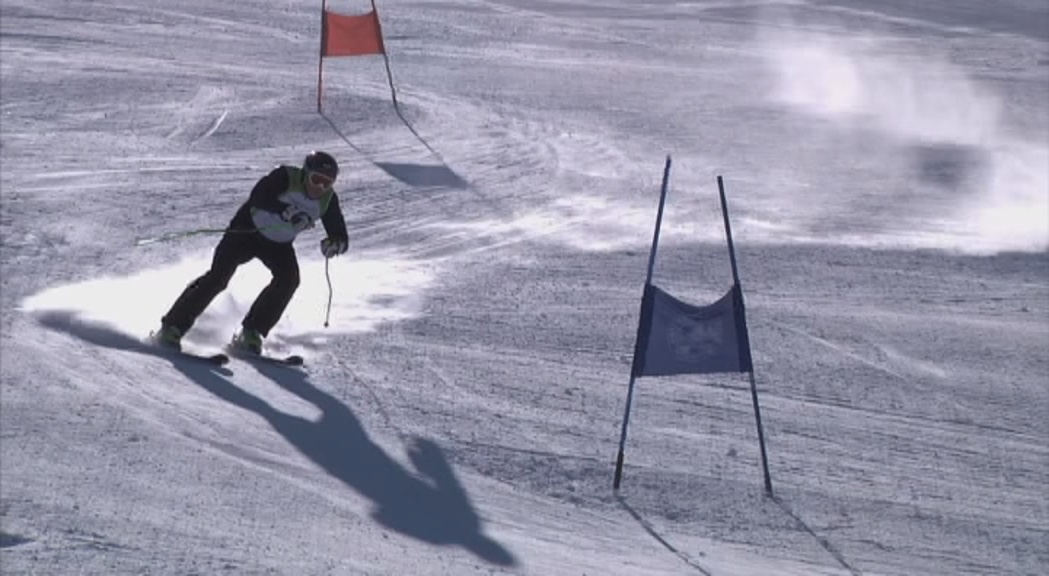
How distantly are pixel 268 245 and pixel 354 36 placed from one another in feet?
23.4

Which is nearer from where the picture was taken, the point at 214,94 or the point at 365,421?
the point at 365,421

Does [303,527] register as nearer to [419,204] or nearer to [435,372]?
[435,372]

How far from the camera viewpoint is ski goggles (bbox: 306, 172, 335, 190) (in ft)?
32.6

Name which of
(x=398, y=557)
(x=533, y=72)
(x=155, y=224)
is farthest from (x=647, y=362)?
(x=533, y=72)

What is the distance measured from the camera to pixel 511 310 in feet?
38.0

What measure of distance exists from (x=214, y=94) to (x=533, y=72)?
13.2ft

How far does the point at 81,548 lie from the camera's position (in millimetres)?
7234

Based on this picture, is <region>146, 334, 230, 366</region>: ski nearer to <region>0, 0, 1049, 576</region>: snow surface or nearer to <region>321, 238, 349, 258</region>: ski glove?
<region>0, 0, 1049, 576</region>: snow surface

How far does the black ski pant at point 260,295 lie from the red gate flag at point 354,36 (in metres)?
6.84

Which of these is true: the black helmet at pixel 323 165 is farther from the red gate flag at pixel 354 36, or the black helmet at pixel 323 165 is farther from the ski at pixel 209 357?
the red gate flag at pixel 354 36

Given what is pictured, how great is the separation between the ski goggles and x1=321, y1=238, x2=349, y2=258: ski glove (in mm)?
370

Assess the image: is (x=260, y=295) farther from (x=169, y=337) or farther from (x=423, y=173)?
(x=423, y=173)

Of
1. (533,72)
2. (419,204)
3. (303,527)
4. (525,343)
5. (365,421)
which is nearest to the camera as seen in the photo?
(303,527)

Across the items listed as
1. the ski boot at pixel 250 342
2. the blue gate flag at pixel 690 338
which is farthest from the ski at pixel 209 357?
the blue gate flag at pixel 690 338
